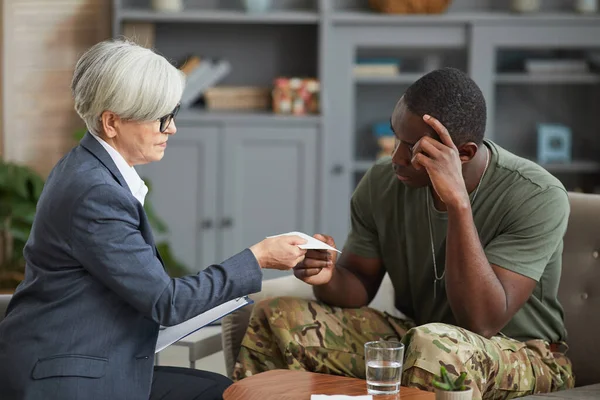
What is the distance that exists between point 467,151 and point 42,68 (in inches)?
113

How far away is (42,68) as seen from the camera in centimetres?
465

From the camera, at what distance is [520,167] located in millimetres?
2406

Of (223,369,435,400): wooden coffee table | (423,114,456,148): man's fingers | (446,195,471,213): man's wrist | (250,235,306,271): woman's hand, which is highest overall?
(423,114,456,148): man's fingers

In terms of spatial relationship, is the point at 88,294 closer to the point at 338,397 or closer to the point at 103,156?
the point at 103,156

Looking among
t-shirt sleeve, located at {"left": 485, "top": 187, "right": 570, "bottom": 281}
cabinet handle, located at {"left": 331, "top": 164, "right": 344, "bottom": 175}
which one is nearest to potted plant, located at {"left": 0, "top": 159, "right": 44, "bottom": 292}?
cabinet handle, located at {"left": 331, "top": 164, "right": 344, "bottom": 175}

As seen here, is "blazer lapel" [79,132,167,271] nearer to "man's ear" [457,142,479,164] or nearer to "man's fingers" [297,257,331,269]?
"man's fingers" [297,257,331,269]

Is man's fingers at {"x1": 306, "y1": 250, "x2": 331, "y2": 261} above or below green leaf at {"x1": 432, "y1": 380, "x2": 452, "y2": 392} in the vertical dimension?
above

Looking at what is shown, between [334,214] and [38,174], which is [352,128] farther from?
[38,174]

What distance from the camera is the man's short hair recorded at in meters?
2.30

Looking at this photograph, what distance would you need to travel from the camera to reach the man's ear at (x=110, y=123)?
6.45 feet

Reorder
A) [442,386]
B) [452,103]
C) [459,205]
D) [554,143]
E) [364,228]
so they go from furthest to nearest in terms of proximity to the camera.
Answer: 1. [554,143]
2. [364,228]
3. [452,103]
4. [459,205]
5. [442,386]

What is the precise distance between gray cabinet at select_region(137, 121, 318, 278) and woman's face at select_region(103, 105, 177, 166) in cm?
256

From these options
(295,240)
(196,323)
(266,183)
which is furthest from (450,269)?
(266,183)

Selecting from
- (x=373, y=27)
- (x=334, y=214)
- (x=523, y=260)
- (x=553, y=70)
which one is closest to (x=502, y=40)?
(x=553, y=70)
